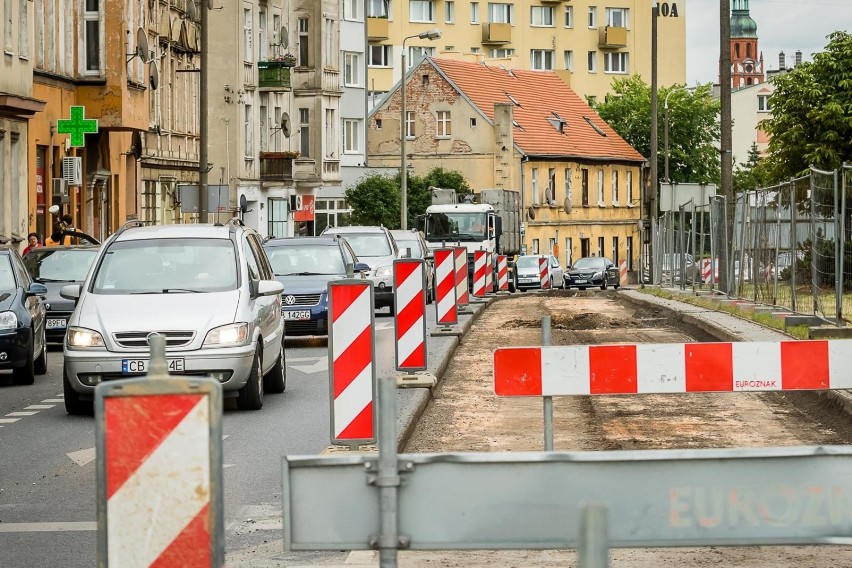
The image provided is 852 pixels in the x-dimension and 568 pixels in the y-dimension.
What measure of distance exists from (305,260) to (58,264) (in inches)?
141

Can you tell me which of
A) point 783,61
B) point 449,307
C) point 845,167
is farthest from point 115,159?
point 783,61

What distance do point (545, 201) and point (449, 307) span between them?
212 feet

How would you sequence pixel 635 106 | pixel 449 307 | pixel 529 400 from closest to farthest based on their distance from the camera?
pixel 529 400, pixel 449 307, pixel 635 106

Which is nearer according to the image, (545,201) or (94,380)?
(94,380)

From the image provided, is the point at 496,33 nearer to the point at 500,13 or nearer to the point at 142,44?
the point at 500,13

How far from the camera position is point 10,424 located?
1520 centimetres

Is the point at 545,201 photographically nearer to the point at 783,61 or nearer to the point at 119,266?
the point at 119,266

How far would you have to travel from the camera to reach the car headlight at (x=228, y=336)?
15.5 m

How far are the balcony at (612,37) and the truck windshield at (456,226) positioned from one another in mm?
65259

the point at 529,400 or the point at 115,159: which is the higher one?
the point at 115,159

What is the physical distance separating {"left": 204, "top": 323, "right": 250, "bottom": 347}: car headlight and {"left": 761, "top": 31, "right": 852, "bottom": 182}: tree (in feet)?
130

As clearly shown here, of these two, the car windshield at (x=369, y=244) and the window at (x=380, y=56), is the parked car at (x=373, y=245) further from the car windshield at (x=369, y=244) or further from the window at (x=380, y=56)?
the window at (x=380, y=56)

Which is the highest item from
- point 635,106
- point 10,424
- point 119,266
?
point 635,106

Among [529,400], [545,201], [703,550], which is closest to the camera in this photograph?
[703,550]
